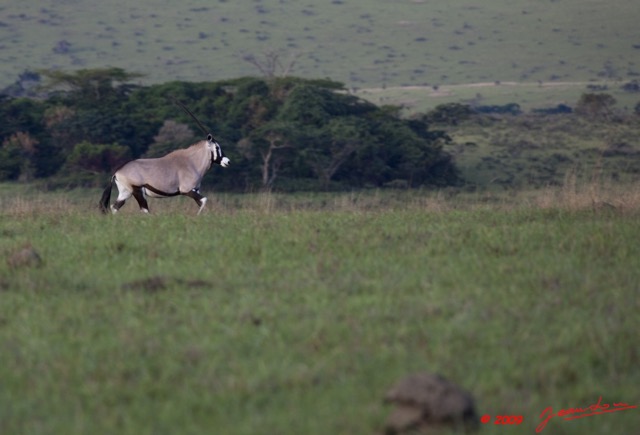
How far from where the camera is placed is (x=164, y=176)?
1319 centimetres

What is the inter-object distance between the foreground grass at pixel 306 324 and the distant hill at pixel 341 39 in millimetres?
51512

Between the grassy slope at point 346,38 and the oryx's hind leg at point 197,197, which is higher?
the oryx's hind leg at point 197,197

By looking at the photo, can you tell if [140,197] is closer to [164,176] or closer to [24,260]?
[164,176]

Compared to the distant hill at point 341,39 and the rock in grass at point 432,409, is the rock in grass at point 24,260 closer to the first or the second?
the rock in grass at point 432,409

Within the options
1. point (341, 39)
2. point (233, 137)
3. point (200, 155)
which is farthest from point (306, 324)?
point (341, 39)

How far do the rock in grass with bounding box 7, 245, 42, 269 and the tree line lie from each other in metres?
18.0

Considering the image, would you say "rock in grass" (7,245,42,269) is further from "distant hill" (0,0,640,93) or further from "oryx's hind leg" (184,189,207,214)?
"distant hill" (0,0,640,93)

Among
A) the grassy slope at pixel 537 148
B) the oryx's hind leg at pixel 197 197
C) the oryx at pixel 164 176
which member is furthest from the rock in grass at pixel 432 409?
the grassy slope at pixel 537 148

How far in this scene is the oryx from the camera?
12.8m

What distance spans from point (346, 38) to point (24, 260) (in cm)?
6491

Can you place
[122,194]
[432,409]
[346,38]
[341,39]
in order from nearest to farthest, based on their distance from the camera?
1. [432,409]
2. [122,194]
3. [341,39]
4. [346,38]

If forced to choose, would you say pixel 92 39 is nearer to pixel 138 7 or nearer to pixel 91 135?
pixel 138 7

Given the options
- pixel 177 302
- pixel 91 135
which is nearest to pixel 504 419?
pixel 177 302

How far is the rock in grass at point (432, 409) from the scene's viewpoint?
4.57 metres
